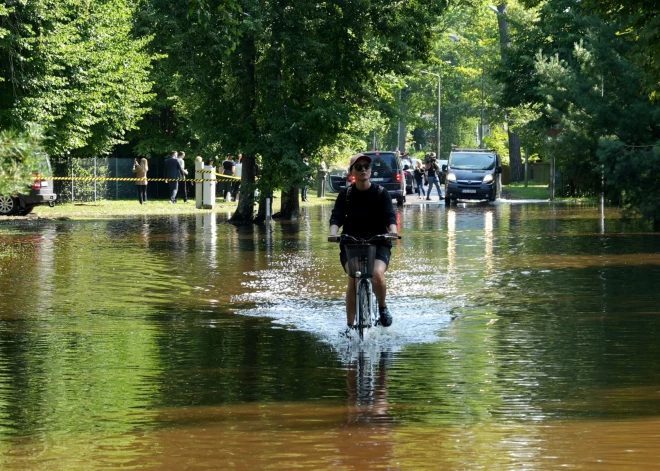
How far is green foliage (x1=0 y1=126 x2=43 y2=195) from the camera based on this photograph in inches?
277

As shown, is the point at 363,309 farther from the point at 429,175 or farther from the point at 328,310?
the point at 429,175

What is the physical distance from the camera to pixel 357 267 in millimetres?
11445

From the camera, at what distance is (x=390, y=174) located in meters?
50.0

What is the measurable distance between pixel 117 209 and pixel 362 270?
32042mm

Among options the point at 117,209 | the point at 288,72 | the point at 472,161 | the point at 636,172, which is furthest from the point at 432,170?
the point at 636,172

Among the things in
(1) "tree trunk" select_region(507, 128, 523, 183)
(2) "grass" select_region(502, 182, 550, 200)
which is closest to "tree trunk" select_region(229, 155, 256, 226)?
(2) "grass" select_region(502, 182, 550, 200)

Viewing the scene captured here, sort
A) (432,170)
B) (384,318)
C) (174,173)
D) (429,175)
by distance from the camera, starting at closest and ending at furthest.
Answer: (384,318), (174,173), (432,170), (429,175)

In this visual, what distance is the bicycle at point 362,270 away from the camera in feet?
37.1

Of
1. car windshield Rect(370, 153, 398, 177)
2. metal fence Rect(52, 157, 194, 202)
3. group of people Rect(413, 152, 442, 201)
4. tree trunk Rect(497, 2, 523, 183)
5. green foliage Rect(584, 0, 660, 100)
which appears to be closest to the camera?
green foliage Rect(584, 0, 660, 100)

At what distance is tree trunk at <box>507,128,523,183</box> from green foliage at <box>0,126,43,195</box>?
6806 centimetres

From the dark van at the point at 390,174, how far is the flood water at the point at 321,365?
Answer: 27988mm

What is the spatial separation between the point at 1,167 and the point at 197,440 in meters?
1.81

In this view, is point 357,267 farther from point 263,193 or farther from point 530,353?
point 263,193

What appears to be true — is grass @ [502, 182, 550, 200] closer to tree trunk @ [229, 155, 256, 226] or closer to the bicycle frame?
tree trunk @ [229, 155, 256, 226]
